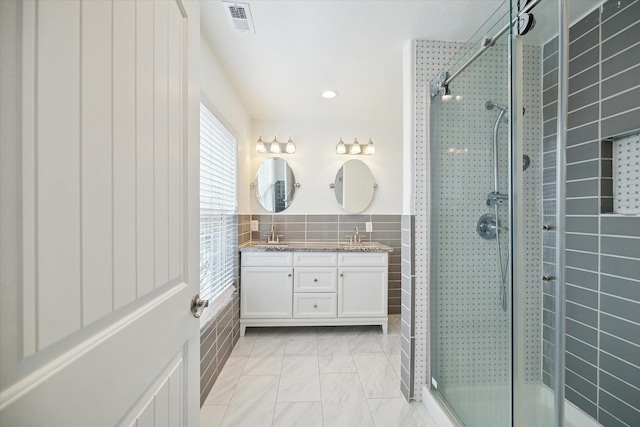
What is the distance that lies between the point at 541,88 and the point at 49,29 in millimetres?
1395

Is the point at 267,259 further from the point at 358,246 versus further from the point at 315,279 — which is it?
the point at 358,246

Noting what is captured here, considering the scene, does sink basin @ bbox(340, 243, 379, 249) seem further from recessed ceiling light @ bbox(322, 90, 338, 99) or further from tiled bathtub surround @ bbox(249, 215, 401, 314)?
recessed ceiling light @ bbox(322, 90, 338, 99)

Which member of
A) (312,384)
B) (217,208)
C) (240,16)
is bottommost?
(312,384)

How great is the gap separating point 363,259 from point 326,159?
1282 mm

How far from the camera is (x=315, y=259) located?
2723 millimetres

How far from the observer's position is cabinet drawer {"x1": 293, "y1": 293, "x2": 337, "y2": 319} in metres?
2.70

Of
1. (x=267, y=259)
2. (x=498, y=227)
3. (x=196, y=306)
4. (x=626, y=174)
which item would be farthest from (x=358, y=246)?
(x=196, y=306)

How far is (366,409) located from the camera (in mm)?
1688

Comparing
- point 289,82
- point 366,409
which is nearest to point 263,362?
point 366,409

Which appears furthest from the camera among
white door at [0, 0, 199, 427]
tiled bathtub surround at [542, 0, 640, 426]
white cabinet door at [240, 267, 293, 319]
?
white cabinet door at [240, 267, 293, 319]

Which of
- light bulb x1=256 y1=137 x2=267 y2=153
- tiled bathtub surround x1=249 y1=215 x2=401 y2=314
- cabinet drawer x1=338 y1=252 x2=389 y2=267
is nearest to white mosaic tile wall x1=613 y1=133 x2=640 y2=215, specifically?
cabinet drawer x1=338 y1=252 x2=389 y2=267

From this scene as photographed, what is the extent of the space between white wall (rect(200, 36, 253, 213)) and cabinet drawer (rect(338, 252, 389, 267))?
45.5 inches

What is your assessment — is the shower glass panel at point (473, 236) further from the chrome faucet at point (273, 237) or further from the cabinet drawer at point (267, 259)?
the chrome faucet at point (273, 237)

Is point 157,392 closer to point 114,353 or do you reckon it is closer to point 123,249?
point 114,353
